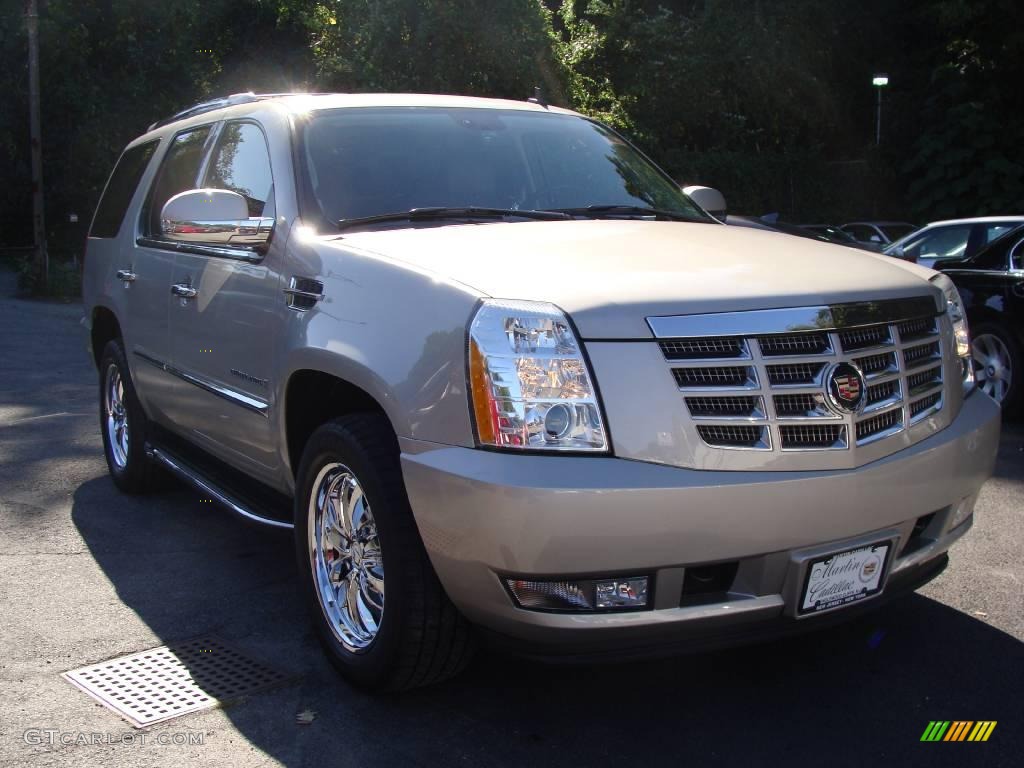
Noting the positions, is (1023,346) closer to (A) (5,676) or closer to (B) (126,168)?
(B) (126,168)

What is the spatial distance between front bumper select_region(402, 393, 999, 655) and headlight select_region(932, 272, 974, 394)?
0.77 metres

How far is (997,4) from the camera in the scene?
2486cm

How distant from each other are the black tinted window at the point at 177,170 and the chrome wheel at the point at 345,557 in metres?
2.14

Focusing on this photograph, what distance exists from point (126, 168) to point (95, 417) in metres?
2.60

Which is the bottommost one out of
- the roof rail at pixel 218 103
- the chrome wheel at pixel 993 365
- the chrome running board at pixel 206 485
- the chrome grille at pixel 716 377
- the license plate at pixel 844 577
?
the chrome running board at pixel 206 485

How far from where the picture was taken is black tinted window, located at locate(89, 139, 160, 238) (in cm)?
595

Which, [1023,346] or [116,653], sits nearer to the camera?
[116,653]

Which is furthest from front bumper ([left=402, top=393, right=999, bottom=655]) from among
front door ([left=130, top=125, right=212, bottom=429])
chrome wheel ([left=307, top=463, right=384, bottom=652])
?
front door ([left=130, top=125, right=212, bottom=429])

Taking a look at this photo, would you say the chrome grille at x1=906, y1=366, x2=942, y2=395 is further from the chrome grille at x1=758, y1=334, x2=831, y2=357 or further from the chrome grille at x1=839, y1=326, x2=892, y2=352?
the chrome grille at x1=758, y1=334, x2=831, y2=357

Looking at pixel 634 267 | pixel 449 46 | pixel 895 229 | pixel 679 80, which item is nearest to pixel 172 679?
pixel 634 267

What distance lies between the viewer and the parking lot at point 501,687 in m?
3.09

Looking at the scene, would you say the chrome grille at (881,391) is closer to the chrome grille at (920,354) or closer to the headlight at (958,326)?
the chrome grille at (920,354)

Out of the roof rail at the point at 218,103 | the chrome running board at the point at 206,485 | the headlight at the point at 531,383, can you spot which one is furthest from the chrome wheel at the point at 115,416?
the headlight at the point at 531,383

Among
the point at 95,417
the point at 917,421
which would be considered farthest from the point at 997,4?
the point at 917,421
